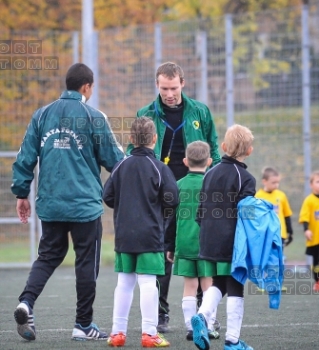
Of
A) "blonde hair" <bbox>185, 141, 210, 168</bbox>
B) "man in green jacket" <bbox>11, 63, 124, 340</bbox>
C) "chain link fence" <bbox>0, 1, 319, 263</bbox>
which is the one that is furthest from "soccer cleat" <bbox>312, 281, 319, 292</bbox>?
"man in green jacket" <bbox>11, 63, 124, 340</bbox>

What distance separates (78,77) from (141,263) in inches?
62.2

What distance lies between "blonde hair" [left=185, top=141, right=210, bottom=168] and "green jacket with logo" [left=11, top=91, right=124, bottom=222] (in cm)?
53

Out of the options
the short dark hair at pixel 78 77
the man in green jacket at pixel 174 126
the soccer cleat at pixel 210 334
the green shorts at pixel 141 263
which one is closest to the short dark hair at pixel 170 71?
the man in green jacket at pixel 174 126

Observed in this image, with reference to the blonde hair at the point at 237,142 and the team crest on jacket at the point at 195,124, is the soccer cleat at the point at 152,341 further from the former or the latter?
the team crest on jacket at the point at 195,124

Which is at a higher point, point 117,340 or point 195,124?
point 195,124

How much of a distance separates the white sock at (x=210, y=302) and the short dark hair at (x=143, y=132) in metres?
1.16

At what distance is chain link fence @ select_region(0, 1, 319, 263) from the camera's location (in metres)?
15.4

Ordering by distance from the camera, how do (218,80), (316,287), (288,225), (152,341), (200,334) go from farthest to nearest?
(218,80) → (288,225) → (316,287) → (152,341) → (200,334)

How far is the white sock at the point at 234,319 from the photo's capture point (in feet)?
20.8

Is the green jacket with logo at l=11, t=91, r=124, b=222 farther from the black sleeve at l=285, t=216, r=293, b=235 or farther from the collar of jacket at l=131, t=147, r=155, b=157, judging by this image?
the black sleeve at l=285, t=216, r=293, b=235

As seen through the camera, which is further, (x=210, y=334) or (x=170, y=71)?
(x=170, y=71)

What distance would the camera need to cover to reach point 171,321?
8422 millimetres

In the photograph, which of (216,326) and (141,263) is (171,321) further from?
(141,263)

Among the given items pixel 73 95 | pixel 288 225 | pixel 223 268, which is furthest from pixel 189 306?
pixel 288 225
